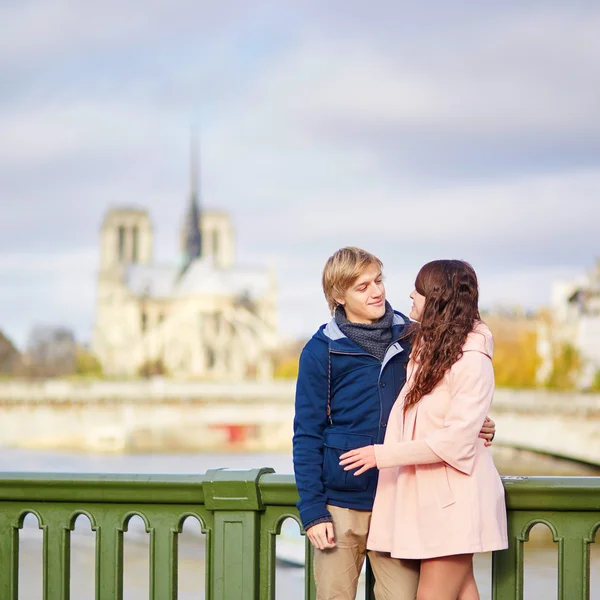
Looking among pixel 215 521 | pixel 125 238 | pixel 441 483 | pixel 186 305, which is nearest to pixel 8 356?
pixel 186 305

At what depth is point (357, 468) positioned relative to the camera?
3490 millimetres

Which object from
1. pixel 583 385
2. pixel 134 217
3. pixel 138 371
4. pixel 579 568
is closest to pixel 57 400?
pixel 583 385

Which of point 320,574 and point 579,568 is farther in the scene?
point 579,568

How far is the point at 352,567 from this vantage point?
3.45 meters

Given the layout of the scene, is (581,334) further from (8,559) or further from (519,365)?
(8,559)

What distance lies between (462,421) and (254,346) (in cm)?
8423

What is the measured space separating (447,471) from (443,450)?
11 cm

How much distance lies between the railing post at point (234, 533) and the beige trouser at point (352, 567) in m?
0.48

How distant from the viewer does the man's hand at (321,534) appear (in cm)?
334

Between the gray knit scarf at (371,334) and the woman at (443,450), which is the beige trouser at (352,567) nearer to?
the woman at (443,450)

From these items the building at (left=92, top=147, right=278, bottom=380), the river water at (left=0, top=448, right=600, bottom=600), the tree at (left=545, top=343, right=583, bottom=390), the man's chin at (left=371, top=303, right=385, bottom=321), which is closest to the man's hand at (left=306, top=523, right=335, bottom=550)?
the man's chin at (left=371, top=303, right=385, bottom=321)

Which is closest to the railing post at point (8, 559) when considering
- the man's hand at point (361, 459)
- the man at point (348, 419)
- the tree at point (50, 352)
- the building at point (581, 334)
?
the man at point (348, 419)

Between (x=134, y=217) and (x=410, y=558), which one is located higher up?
(x=134, y=217)

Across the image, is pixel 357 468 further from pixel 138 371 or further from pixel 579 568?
pixel 138 371
